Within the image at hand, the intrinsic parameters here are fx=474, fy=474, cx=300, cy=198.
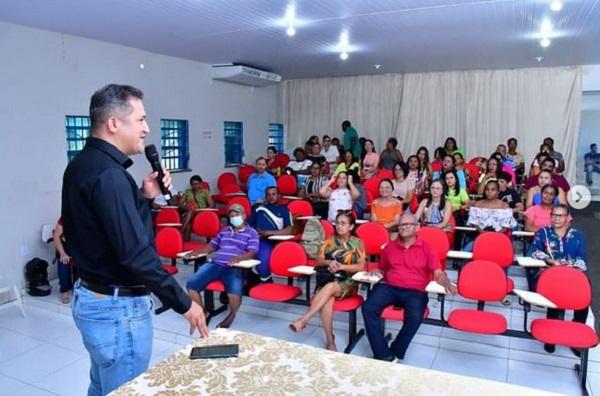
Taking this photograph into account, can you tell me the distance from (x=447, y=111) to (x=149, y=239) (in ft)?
29.8

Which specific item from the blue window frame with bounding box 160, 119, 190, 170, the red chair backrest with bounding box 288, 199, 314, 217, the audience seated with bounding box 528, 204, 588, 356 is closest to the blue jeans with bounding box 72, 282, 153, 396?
the audience seated with bounding box 528, 204, 588, 356

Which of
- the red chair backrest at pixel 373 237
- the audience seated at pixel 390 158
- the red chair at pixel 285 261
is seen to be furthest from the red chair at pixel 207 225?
the audience seated at pixel 390 158

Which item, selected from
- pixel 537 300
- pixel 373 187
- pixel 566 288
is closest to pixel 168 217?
pixel 373 187

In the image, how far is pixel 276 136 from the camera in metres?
11.3

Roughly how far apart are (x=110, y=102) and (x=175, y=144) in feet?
20.9

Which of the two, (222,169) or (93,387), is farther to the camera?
(222,169)

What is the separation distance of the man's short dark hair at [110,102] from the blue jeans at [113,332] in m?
0.63

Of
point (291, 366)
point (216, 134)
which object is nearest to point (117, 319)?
point (291, 366)

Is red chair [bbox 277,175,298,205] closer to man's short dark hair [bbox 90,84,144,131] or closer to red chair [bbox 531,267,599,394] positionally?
red chair [bbox 531,267,599,394]

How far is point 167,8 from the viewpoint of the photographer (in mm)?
4621

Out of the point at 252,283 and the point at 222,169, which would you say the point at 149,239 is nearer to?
the point at 252,283

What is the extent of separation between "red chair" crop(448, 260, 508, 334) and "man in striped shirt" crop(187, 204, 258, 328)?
1827 millimetres

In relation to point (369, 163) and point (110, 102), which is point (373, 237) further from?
point (369, 163)

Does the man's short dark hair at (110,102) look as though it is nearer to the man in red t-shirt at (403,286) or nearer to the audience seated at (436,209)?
the man in red t-shirt at (403,286)
